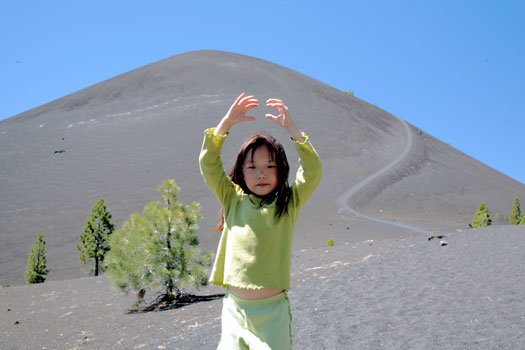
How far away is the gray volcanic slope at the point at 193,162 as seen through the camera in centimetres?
2836

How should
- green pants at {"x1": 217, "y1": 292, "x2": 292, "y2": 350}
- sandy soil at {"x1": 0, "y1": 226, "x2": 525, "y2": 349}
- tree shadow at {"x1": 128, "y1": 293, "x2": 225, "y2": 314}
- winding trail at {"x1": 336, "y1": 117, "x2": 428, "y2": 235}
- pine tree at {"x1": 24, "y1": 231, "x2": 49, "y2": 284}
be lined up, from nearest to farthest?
green pants at {"x1": 217, "y1": 292, "x2": 292, "y2": 350} → sandy soil at {"x1": 0, "y1": 226, "x2": 525, "y2": 349} → tree shadow at {"x1": 128, "y1": 293, "x2": 225, "y2": 314} → pine tree at {"x1": 24, "y1": 231, "x2": 49, "y2": 284} → winding trail at {"x1": 336, "y1": 117, "x2": 428, "y2": 235}

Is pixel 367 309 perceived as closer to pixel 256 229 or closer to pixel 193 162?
pixel 256 229

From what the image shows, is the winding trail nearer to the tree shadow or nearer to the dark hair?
the tree shadow

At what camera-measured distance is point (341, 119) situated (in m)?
49.7

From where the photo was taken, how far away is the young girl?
7.91 ft

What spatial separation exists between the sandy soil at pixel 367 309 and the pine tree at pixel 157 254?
1.75 feet

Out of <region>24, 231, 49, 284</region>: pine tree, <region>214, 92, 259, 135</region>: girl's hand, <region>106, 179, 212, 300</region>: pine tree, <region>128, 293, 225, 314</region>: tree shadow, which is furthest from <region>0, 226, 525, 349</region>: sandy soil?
<region>24, 231, 49, 284</region>: pine tree

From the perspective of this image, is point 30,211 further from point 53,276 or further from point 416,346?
point 416,346

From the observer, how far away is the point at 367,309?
5.71 meters

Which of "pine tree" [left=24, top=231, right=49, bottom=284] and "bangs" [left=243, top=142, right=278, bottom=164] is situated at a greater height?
"bangs" [left=243, top=142, right=278, bottom=164]

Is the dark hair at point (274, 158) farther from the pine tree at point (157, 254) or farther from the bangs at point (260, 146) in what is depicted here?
the pine tree at point (157, 254)

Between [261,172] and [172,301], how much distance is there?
261 inches

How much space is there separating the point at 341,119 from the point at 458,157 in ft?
43.0

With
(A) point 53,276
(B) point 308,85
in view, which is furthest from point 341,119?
(A) point 53,276
